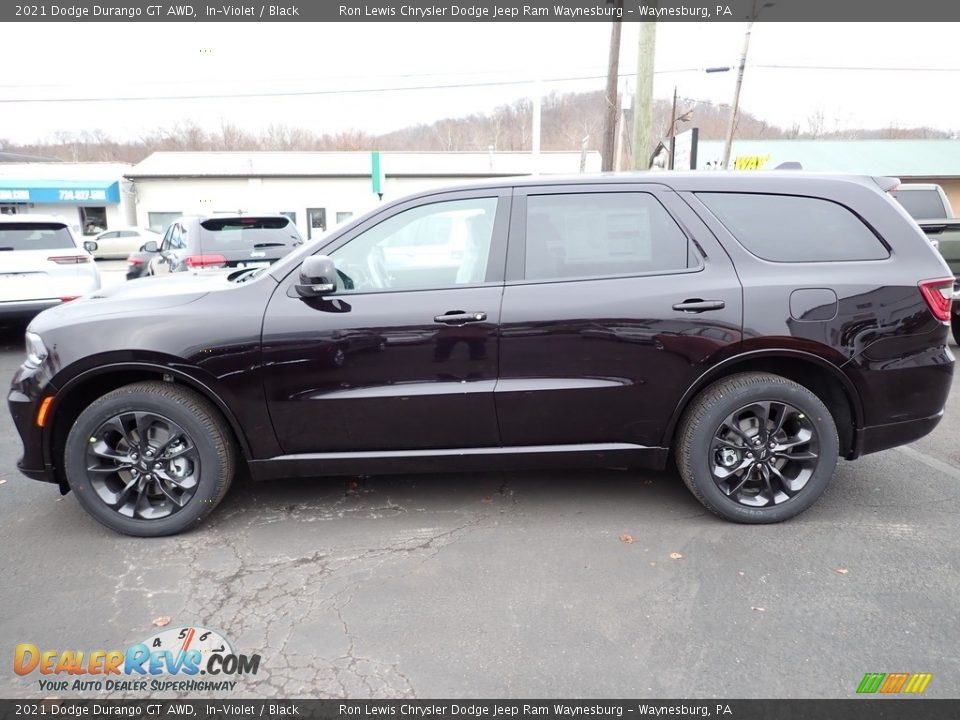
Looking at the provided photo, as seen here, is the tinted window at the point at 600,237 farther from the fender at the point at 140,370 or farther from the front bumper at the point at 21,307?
the front bumper at the point at 21,307

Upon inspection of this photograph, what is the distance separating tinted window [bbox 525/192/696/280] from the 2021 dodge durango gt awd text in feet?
0.04

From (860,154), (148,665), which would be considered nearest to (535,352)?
(148,665)

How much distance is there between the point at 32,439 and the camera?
3252mm

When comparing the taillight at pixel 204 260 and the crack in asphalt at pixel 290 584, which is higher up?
the taillight at pixel 204 260

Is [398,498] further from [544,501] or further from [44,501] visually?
[44,501]

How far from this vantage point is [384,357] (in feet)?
10.6

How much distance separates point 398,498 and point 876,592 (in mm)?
2519

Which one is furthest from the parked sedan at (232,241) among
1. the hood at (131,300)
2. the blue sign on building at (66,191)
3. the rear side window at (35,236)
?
the blue sign on building at (66,191)

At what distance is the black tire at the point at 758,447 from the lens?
333 cm

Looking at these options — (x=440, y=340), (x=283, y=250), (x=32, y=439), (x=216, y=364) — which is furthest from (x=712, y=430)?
(x=283, y=250)

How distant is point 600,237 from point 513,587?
6.15ft

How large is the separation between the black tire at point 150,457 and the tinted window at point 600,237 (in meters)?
1.95

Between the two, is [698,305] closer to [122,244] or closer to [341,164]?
[122,244]

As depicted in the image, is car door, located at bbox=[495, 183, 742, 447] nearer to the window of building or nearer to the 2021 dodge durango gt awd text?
the 2021 dodge durango gt awd text
